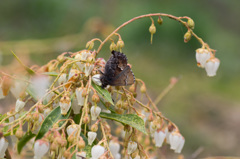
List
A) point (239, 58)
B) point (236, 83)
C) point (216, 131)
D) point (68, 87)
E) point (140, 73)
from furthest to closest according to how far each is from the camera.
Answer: point (239, 58) < point (236, 83) < point (140, 73) < point (216, 131) < point (68, 87)

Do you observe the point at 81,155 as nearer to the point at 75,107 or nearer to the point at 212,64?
the point at 75,107

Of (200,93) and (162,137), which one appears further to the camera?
(200,93)

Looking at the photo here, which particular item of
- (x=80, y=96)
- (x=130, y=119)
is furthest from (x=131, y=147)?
(x=80, y=96)

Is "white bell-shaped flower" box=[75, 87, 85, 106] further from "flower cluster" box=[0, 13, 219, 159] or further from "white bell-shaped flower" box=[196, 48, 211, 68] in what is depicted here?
"white bell-shaped flower" box=[196, 48, 211, 68]

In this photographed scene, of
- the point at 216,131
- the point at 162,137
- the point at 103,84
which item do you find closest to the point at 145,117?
the point at 162,137

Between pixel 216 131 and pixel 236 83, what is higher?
pixel 236 83

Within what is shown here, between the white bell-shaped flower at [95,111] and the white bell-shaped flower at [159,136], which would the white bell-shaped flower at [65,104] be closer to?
the white bell-shaped flower at [95,111]

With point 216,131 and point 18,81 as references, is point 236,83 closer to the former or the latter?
point 216,131
